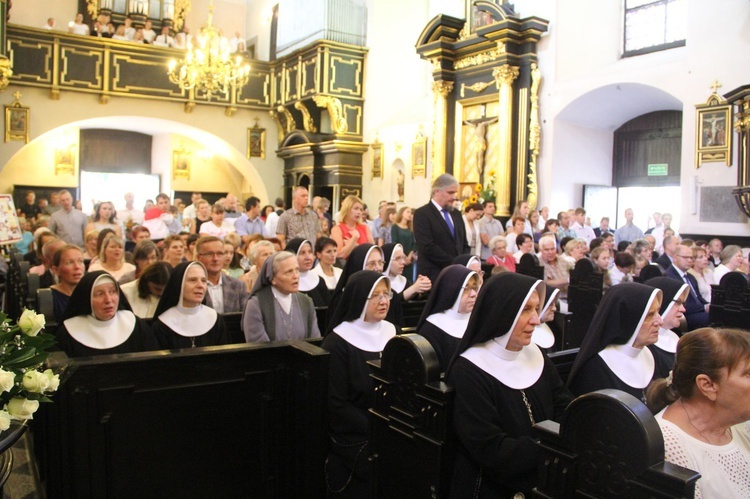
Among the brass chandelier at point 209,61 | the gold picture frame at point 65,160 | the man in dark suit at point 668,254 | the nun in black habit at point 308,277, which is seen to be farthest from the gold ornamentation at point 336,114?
the nun in black habit at point 308,277

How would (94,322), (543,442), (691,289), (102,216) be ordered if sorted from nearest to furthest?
1. (543,442)
2. (94,322)
3. (691,289)
4. (102,216)

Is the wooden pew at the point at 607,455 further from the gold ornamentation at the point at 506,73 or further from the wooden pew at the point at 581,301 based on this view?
the gold ornamentation at the point at 506,73

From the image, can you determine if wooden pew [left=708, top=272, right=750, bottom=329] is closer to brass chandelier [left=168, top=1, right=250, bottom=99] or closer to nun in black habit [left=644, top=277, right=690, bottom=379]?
nun in black habit [left=644, top=277, right=690, bottom=379]

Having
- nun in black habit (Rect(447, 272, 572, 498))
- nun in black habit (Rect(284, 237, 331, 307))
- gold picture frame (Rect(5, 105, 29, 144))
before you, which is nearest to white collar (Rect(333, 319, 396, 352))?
nun in black habit (Rect(447, 272, 572, 498))

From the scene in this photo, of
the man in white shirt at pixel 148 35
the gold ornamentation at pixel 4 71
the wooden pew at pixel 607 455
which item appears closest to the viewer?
the wooden pew at pixel 607 455

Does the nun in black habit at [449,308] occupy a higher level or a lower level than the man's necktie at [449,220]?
lower

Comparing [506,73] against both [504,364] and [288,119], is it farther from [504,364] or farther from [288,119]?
→ [504,364]

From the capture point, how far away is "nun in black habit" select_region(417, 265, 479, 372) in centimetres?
409

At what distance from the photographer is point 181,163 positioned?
21.4 meters

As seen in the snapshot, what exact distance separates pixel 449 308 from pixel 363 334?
649mm

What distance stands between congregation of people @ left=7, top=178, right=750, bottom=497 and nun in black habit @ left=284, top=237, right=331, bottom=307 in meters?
0.01

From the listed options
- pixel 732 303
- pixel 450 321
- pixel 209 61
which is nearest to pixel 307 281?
pixel 450 321

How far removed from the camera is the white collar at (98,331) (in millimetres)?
3934

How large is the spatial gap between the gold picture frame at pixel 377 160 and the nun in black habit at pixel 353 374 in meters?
12.9
